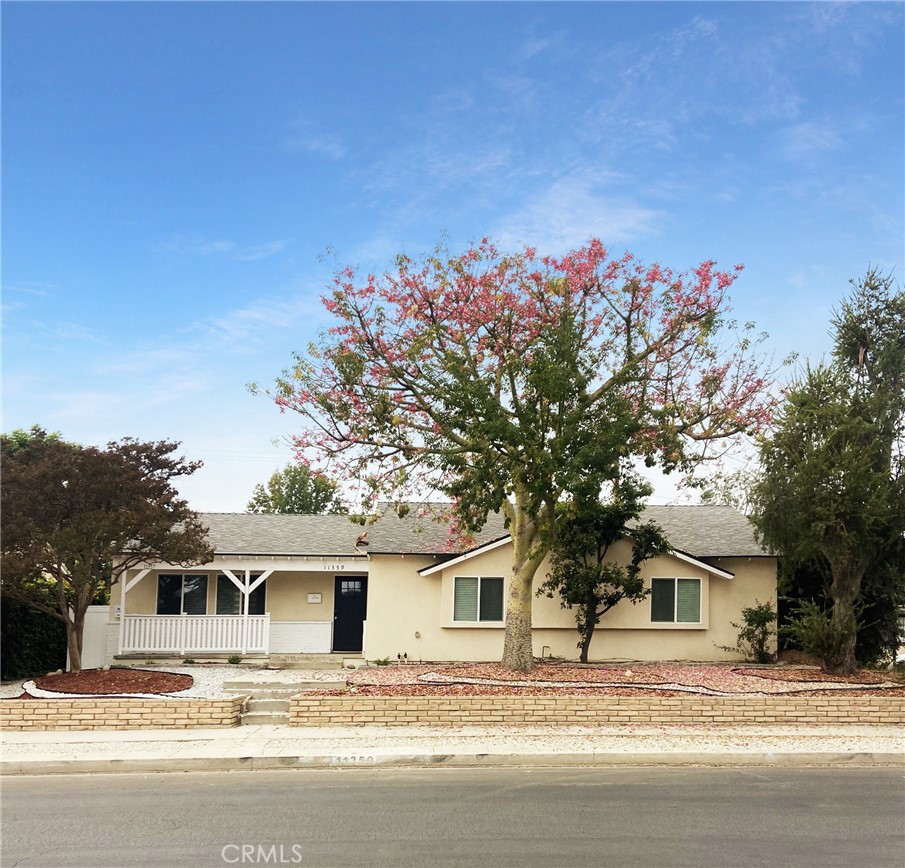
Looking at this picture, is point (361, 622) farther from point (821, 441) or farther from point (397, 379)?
point (821, 441)

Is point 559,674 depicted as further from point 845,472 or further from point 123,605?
point 123,605

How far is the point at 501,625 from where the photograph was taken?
21.3m

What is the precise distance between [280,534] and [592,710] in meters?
12.9

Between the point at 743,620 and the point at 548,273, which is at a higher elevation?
the point at 548,273

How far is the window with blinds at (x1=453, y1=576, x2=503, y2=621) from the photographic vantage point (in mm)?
21438

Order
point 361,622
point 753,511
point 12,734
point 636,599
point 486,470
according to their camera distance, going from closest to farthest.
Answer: point 12,734 < point 486,470 < point 753,511 < point 636,599 < point 361,622

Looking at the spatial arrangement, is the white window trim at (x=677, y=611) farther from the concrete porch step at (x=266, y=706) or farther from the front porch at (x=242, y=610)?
the concrete porch step at (x=266, y=706)

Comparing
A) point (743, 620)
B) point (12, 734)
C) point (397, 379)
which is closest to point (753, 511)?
point (743, 620)

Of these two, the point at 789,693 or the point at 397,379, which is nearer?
the point at 789,693

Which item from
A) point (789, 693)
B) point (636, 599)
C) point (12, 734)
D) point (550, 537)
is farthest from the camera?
point (636, 599)

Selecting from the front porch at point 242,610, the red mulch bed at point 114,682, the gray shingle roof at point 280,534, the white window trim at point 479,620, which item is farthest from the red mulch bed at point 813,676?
the red mulch bed at point 114,682

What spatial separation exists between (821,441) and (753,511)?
2226mm

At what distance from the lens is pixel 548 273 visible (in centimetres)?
1817

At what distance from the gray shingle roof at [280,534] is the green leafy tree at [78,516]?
16.9ft
